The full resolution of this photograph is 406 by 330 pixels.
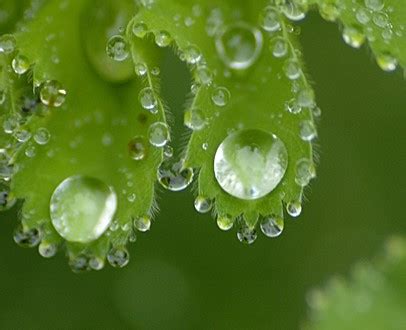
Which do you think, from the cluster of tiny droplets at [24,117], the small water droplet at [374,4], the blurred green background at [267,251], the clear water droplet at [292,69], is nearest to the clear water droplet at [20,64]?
the cluster of tiny droplets at [24,117]

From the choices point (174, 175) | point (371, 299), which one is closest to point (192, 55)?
point (174, 175)

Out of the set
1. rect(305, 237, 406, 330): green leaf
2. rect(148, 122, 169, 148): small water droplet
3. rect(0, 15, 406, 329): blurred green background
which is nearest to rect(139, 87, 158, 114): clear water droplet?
rect(148, 122, 169, 148): small water droplet

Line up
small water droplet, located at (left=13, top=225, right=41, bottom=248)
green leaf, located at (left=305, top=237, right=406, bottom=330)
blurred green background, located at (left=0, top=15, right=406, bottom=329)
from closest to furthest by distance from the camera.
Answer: small water droplet, located at (left=13, top=225, right=41, bottom=248), green leaf, located at (left=305, top=237, right=406, bottom=330), blurred green background, located at (left=0, top=15, right=406, bottom=329)

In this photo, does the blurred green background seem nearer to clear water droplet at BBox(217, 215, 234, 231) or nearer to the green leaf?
the green leaf

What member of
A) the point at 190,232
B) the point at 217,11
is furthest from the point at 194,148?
the point at 190,232

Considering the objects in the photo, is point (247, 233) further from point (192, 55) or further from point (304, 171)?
point (192, 55)

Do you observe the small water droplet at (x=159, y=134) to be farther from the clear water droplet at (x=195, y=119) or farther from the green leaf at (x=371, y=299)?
the green leaf at (x=371, y=299)
